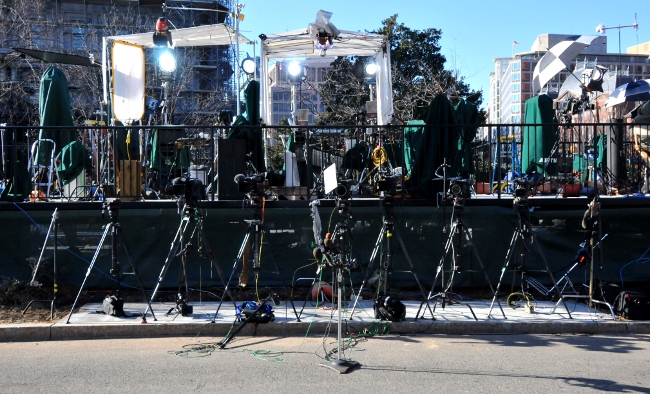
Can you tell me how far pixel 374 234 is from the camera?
1003 cm

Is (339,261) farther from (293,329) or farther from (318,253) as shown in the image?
(293,329)

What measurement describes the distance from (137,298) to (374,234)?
376cm

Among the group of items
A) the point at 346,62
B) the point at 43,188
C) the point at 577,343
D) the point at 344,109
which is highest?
the point at 346,62

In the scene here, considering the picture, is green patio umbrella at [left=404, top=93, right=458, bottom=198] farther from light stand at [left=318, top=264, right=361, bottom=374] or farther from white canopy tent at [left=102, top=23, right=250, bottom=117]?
white canopy tent at [left=102, top=23, right=250, bottom=117]

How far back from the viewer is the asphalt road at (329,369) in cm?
583

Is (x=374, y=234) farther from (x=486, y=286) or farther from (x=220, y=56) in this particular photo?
(x=220, y=56)

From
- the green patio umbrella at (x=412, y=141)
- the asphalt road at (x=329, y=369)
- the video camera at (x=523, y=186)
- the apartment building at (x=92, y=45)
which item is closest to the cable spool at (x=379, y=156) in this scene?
the green patio umbrella at (x=412, y=141)

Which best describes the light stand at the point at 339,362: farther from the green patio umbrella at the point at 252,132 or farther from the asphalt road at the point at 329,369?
the green patio umbrella at the point at 252,132

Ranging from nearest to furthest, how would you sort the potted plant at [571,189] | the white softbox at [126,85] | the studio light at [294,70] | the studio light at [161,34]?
the potted plant at [571,189], the white softbox at [126,85], the studio light at [161,34], the studio light at [294,70]

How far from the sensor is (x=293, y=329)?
8102 mm

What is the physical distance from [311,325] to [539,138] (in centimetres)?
497

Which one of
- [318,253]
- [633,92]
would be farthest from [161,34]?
[633,92]

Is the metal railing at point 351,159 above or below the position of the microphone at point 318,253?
above

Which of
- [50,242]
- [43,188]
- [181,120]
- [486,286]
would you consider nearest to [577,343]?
[486,286]
